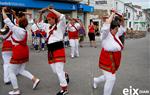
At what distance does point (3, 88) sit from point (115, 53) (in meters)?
2.99

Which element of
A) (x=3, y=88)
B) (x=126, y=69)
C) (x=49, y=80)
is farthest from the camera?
(x=126, y=69)

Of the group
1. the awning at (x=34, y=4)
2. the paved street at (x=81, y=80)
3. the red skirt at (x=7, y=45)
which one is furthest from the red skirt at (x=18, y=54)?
the awning at (x=34, y=4)

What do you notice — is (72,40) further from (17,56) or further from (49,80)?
(17,56)

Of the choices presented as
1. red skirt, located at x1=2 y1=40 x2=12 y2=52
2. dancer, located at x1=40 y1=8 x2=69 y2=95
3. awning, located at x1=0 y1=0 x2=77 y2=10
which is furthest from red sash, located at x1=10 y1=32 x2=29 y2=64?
awning, located at x1=0 y1=0 x2=77 y2=10

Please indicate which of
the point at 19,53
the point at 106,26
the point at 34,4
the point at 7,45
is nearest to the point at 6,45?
the point at 7,45

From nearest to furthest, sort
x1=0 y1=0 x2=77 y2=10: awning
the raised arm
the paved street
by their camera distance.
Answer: the raised arm < the paved street < x1=0 y1=0 x2=77 y2=10: awning

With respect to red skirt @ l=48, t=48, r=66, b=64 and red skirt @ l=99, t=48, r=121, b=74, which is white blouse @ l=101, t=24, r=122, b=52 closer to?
red skirt @ l=99, t=48, r=121, b=74

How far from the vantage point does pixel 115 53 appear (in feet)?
20.2

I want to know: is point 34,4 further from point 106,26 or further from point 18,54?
Result: point 106,26

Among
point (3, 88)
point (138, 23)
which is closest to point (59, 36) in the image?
point (3, 88)

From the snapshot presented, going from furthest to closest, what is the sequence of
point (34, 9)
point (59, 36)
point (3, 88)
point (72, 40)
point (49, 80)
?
1. point (34, 9)
2. point (72, 40)
3. point (49, 80)
4. point (3, 88)
5. point (59, 36)

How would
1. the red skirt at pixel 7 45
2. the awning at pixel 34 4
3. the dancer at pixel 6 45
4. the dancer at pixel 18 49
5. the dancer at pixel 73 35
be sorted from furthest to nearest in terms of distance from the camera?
the awning at pixel 34 4
the dancer at pixel 73 35
the red skirt at pixel 7 45
the dancer at pixel 6 45
the dancer at pixel 18 49

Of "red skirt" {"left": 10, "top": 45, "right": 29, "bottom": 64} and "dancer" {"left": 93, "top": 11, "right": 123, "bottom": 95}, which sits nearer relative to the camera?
"dancer" {"left": 93, "top": 11, "right": 123, "bottom": 95}

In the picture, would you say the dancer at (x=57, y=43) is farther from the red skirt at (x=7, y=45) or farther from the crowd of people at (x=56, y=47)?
the red skirt at (x=7, y=45)
